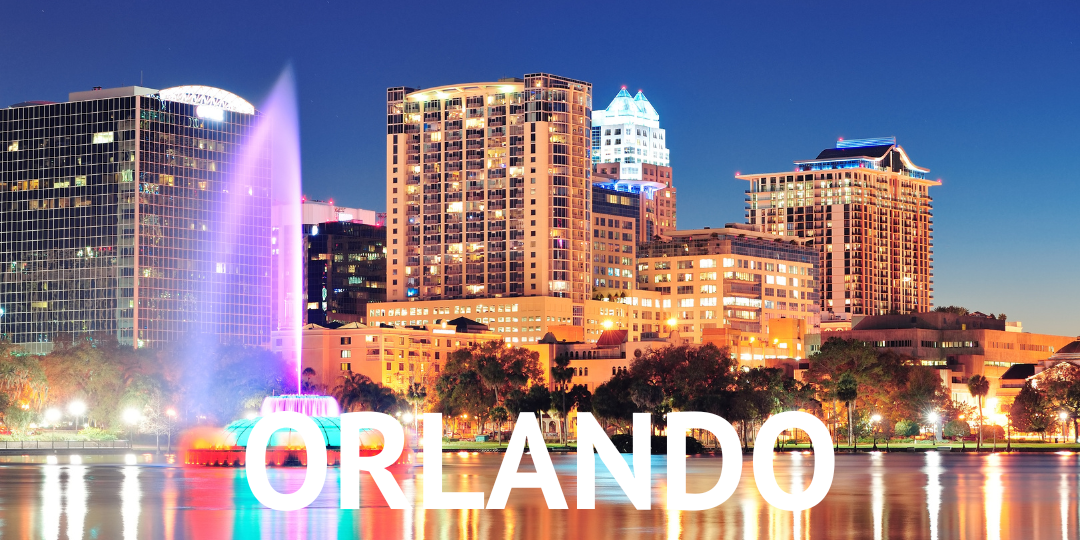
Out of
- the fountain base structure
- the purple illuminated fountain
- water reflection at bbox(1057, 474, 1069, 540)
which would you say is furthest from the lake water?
the purple illuminated fountain

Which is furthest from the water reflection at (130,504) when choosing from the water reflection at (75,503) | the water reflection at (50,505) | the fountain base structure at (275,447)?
the fountain base structure at (275,447)

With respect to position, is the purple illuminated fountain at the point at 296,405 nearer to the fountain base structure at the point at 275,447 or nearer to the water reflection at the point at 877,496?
the fountain base structure at the point at 275,447

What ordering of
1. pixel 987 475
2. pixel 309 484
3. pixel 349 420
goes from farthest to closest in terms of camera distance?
pixel 349 420
pixel 987 475
pixel 309 484

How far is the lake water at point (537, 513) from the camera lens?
6172cm

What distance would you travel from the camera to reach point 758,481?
96.2 meters

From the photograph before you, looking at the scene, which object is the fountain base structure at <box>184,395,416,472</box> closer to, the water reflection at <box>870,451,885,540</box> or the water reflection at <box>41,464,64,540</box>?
the water reflection at <box>41,464,64,540</box>

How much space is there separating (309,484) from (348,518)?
80.1 feet

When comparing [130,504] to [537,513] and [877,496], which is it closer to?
[537,513]

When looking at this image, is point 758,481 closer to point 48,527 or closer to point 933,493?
point 933,493

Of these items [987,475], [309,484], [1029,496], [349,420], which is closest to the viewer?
[1029,496]

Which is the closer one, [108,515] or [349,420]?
[108,515]

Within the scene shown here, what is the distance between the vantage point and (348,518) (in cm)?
6831

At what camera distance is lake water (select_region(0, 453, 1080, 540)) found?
202ft

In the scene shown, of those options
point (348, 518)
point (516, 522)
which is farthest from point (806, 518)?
point (348, 518)
